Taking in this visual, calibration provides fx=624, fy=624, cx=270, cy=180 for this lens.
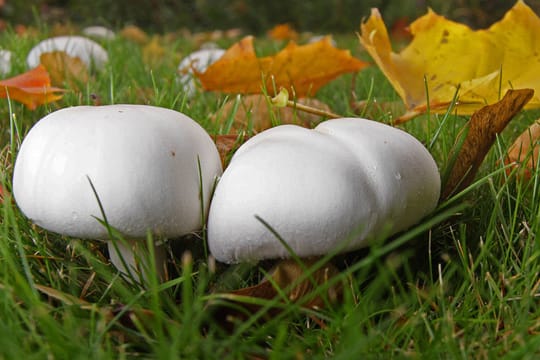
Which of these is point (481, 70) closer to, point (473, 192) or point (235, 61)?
point (473, 192)

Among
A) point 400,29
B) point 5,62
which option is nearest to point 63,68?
point 5,62

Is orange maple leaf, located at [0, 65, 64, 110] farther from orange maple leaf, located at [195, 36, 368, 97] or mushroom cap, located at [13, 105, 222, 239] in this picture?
mushroom cap, located at [13, 105, 222, 239]

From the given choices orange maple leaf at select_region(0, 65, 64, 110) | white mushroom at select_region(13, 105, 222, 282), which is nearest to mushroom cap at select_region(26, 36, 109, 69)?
orange maple leaf at select_region(0, 65, 64, 110)

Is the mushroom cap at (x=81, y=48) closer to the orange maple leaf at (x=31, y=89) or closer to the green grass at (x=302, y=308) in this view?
the orange maple leaf at (x=31, y=89)

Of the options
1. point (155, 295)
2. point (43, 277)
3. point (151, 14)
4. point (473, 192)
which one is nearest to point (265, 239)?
point (155, 295)

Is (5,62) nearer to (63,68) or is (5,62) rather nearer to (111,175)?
(63,68)

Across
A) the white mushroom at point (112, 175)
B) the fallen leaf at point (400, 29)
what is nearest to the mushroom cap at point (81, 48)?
the white mushroom at point (112, 175)
